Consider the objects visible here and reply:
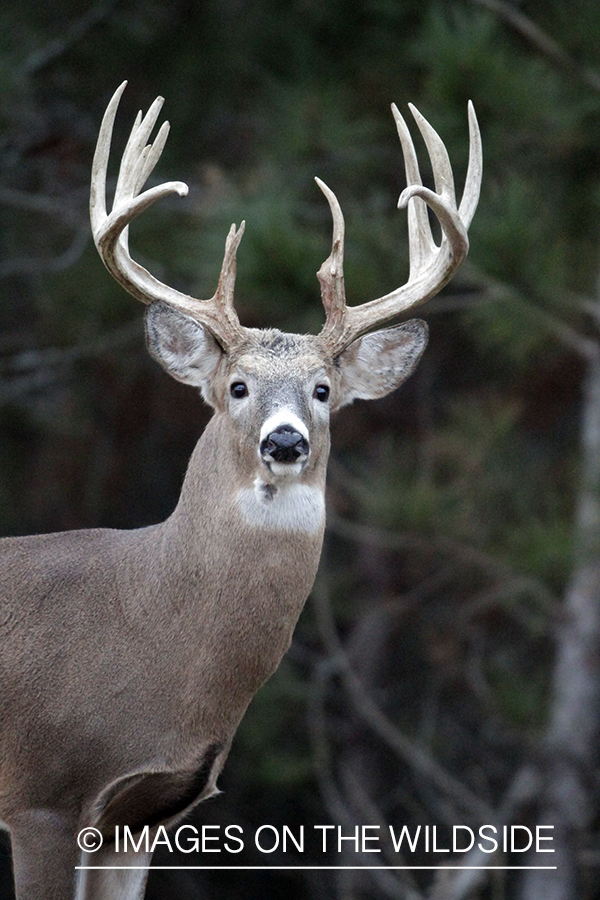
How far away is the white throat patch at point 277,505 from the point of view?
387 cm

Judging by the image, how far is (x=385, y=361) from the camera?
4.45m

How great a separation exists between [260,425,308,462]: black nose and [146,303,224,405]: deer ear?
61 centimetres

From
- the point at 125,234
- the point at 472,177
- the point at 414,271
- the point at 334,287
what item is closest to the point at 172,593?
the point at 334,287

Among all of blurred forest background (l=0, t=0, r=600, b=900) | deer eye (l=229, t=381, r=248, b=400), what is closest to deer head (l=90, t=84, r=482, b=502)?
deer eye (l=229, t=381, r=248, b=400)

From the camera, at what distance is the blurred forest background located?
25.5 ft

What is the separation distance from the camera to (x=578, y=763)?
8.38 m

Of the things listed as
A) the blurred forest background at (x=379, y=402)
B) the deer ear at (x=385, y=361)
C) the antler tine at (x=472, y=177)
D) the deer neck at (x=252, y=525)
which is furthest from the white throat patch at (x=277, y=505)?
the blurred forest background at (x=379, y=402)

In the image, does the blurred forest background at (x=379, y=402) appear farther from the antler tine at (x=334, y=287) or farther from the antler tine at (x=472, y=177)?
the antler tine at (x=334, y=287)

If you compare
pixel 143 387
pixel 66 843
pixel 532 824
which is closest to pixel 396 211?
pixel 143 387

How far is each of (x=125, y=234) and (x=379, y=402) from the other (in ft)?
21.0

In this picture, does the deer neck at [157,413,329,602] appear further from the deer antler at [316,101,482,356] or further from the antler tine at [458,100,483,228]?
the antler tine at [458,100,483,228]

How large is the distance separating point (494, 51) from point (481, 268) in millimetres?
1222

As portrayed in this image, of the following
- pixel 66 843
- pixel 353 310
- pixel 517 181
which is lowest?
pixel 66 843

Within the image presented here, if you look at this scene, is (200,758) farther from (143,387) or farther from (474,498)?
(143,387)
